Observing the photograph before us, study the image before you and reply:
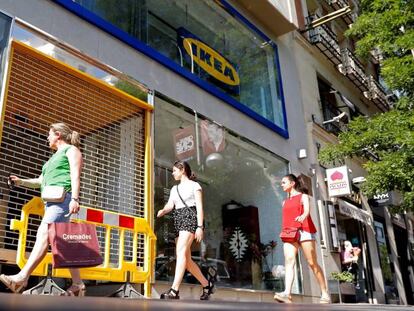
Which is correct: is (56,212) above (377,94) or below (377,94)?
below

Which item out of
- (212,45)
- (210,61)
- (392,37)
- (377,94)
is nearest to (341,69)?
(377,94)

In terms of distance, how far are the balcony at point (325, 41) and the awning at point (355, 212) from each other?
5391 mm

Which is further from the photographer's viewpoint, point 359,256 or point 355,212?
point 359,256

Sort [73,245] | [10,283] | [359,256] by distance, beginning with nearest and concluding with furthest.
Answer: [10,283], [73,245], [359,256]

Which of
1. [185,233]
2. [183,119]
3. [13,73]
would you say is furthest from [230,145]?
[13,73]

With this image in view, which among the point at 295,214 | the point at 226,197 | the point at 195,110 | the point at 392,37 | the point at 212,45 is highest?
the point at 392,37

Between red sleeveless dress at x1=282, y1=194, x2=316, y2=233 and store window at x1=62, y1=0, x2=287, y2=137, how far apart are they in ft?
11.4

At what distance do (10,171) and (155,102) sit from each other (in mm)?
2972

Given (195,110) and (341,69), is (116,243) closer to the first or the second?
(195,110)

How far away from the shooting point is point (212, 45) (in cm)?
1013

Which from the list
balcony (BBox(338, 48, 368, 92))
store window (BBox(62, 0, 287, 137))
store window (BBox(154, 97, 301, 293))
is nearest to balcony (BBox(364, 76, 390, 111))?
balcony (BBox(338, 48, 368, 92))

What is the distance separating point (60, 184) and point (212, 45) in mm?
6518

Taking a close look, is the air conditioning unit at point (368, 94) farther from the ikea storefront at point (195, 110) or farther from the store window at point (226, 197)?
the store window at point (226, 197)

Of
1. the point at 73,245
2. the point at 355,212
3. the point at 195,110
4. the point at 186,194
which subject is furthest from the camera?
the point at 355,212
